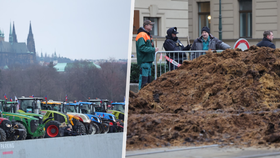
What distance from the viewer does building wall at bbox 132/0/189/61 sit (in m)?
19.9

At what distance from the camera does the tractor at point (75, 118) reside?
5.13m

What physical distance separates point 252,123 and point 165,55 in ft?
14.9

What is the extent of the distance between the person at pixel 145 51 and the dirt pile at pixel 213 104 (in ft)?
2.66

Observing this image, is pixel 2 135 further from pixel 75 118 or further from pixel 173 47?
pixel 173 47

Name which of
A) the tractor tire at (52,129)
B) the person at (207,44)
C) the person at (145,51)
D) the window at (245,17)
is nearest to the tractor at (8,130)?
the tractor tire at (52,129)

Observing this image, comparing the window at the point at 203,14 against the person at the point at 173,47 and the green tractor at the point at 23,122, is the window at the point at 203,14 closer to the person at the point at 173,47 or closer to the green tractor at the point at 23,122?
the person at the point at 173,47

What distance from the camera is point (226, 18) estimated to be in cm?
2306

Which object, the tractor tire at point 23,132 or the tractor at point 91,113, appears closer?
the tractor tire at point 23,132

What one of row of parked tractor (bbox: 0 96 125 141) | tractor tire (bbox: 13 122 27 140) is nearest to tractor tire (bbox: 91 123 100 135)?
row of parked tractor (bbox: 0 96 125 141)

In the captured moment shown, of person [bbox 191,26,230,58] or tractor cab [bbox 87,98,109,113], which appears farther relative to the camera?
person [bbox 191,26,230,58]

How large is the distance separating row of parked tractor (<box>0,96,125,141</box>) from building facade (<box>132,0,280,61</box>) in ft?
48.9

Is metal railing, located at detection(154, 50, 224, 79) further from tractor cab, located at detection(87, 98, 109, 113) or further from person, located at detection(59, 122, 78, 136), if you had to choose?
person, located at detection(59, 122, 78, 136)

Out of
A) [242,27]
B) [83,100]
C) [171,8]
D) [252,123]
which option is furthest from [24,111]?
[242,27]

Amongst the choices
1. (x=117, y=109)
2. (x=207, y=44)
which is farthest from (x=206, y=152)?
(x=207, y=44)
